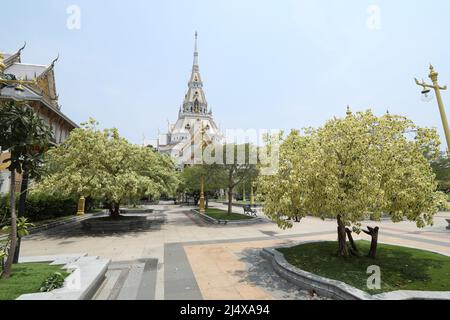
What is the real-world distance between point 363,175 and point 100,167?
16062 millimetres

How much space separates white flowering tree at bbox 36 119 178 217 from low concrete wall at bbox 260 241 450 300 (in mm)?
11383

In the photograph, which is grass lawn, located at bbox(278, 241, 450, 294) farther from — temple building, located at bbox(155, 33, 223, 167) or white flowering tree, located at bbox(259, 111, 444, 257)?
temple building, located at bbox(155, 33, 223, 167)


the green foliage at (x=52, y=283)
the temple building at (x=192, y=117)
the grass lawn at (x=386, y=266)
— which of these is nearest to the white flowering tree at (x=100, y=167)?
the green foliage at (x=52, y=283)

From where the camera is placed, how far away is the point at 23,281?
Result: 21.3 ft

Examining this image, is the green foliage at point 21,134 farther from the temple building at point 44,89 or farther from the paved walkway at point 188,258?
the temple building at point 44,89

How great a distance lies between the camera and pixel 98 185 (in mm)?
15273

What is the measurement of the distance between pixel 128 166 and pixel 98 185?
3.06m

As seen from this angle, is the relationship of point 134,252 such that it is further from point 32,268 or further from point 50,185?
point 50,185

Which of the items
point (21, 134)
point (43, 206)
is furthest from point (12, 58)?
point (21, 134)

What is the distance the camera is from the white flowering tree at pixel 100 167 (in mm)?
15578

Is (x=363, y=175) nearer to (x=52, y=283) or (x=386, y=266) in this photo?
(x=386, y=266)

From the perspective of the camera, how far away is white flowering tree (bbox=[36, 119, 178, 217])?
613 inches

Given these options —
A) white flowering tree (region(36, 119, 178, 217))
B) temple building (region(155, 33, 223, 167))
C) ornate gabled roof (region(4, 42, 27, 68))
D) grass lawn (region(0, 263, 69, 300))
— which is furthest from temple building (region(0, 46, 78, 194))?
temple building (region(155, 33, 223, 167))
